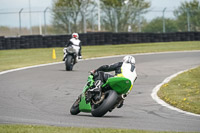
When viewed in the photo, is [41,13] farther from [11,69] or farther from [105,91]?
[105,91]

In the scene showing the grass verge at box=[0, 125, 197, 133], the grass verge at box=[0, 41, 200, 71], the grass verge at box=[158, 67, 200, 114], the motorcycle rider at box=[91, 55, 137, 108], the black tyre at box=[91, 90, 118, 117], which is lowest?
the grass verge at box=[158, 67, 200, 114]

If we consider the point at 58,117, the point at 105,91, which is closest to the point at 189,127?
the point at 105,91

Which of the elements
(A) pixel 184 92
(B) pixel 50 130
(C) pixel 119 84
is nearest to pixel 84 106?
(C) pixel 119 84

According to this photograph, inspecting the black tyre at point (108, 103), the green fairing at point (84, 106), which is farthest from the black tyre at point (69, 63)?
the black tyre at point (108, 103)

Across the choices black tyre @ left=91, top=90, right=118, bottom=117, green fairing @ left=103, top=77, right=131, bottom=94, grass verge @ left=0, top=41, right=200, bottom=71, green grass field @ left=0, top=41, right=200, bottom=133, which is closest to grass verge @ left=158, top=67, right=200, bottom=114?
green grass field @ left=0, top=41, right=200, bottom=133

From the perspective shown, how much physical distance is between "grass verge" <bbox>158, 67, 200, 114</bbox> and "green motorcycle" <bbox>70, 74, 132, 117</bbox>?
1.94m

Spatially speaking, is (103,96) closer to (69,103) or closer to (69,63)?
(69,103)

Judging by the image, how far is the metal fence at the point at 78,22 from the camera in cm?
3447

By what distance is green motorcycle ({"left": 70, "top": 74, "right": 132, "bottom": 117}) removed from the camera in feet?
27.4

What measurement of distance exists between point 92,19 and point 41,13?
372 centimetres

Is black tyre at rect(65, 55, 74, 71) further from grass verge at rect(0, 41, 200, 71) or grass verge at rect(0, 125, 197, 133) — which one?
grass verge at rect(0, 125, 197, 133)

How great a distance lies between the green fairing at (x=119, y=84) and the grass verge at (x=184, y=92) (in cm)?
189

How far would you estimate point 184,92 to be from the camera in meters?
12.2

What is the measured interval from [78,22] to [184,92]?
22977mm
